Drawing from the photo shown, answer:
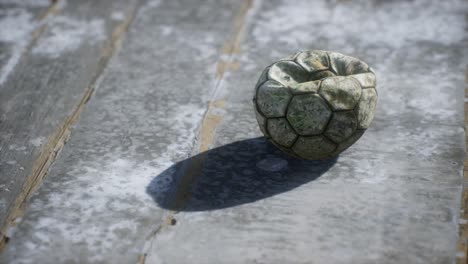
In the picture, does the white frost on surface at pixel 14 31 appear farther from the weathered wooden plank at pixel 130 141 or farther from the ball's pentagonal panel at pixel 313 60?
the ball's pentagonal panel at pixel 313 60

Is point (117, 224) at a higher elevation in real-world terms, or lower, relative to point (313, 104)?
lower

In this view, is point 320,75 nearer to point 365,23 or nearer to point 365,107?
point 365,107

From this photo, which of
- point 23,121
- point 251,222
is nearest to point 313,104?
point 251,222

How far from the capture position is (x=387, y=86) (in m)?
3.69

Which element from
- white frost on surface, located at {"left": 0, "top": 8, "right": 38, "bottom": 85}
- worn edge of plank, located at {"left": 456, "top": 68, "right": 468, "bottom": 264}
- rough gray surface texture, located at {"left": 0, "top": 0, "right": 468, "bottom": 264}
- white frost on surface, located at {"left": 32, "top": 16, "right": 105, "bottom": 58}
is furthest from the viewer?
white frost on surface, located at {"left": 32, "top": 16, "right": 105, "bottom": 58}

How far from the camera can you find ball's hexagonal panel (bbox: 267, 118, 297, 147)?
9.68 ft

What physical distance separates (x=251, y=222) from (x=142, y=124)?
37.0 inches

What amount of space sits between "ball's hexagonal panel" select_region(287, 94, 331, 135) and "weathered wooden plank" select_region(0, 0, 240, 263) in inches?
23.6

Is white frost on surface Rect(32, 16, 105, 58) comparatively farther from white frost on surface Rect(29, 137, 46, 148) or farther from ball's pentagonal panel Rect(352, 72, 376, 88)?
ball's pentagonal panel Rect(352, 72, 376, 88)

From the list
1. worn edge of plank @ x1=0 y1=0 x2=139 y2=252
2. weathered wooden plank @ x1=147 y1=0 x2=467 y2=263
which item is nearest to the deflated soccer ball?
weathered wooden plank @ x1=147 y1=0 x2=467 y2=263

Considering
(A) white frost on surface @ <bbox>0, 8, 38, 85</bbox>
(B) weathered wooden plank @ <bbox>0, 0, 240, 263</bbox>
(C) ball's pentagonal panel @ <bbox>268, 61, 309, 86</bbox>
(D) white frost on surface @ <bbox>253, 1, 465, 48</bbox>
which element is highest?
(C) ball's pentagonal panel @ <bbox>268, 61, 309, 86</bbox>

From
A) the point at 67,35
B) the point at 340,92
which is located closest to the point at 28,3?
the point at 67,35

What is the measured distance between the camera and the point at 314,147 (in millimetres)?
2973

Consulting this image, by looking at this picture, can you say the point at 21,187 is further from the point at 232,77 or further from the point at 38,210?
the point at 232,77
